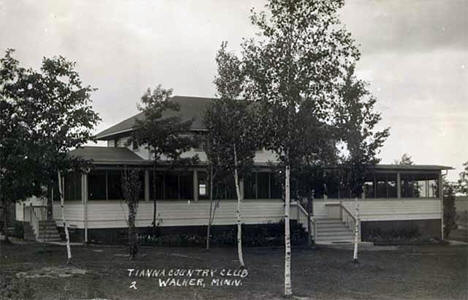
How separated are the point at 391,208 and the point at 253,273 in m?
18.7

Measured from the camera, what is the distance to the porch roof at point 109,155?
2753cm

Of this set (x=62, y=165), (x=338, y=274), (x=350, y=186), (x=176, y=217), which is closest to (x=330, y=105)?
(x=338, y=274)

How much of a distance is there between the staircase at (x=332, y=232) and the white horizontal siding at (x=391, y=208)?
143 centimetres

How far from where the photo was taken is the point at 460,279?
57.1 feet

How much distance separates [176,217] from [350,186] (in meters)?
10.7

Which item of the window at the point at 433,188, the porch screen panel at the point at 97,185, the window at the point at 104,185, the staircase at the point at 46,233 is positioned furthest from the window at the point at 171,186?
the window at the point at 433,188

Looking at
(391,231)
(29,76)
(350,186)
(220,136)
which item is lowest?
(391,231)

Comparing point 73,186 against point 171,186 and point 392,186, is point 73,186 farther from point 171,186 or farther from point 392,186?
point 392,186

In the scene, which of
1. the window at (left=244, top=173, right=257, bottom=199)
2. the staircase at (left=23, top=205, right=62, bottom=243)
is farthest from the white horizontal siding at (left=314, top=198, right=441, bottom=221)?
the staircase at (left=23, top=205, right=62, bottom=243)

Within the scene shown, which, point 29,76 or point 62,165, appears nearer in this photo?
point 62,165

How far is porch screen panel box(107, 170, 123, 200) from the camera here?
1111 inches

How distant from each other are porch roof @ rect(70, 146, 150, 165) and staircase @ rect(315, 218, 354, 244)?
30.7ft

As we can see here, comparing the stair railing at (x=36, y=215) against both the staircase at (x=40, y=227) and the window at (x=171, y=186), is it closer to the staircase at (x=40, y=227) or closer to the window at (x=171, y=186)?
the staircase at (x=40, y=227)

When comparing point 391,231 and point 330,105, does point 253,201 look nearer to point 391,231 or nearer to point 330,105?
point 391,231
